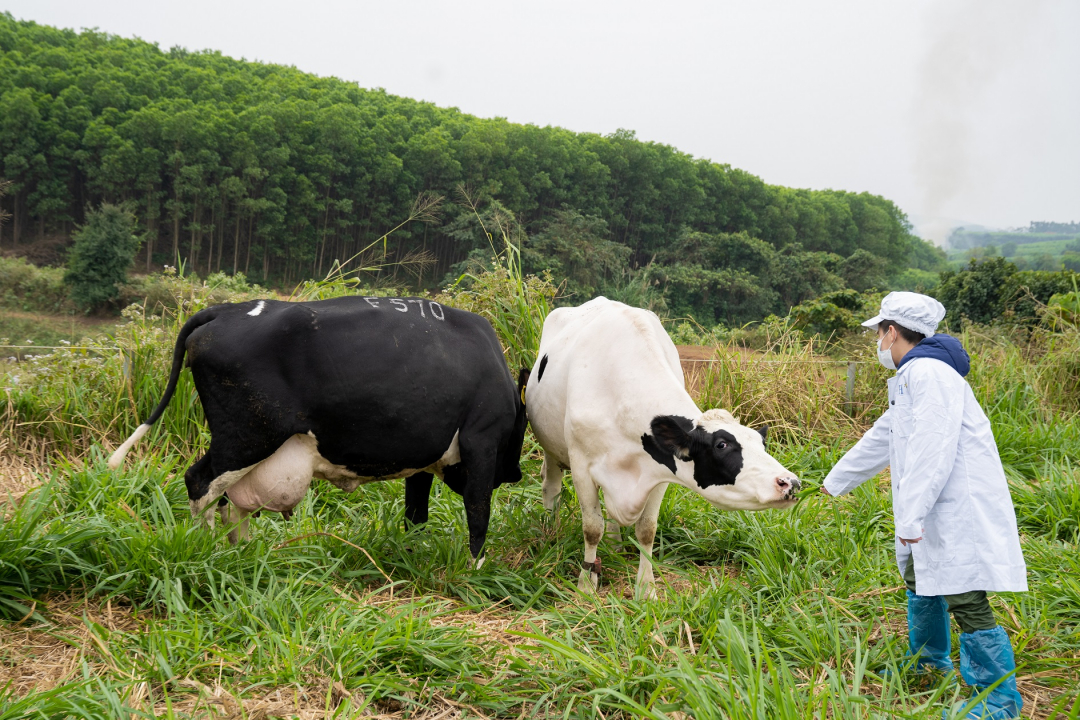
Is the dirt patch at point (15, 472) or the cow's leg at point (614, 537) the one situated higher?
the cow's leg at point (614, 537)

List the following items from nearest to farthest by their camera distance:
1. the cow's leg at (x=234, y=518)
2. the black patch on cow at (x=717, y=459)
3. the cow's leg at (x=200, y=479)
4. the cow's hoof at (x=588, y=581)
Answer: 1. the black patch on cow at (x=717, y=459)
2. the cow's leg at (x=200, y=479)
3. the cow's leg at (x=234, y=518)
4. the cow's hoof at (x=588, y=581)

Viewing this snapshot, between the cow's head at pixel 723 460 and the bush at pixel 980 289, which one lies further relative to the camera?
the bush at pixel 980 289

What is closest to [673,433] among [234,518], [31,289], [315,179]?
[234,518]

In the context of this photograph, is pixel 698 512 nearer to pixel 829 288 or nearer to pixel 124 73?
pixel 829 288

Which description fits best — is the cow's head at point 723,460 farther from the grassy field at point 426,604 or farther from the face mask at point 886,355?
the face mask at point 886,355

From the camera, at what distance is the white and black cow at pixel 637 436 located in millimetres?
3178

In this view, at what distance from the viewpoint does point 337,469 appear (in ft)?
11.6

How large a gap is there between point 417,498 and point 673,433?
5.65 feet

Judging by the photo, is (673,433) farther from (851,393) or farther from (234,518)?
(851,393)

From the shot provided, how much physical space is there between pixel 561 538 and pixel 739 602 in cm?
117

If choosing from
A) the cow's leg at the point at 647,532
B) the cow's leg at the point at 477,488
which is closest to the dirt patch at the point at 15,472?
the cow's leg at the point at 477,488

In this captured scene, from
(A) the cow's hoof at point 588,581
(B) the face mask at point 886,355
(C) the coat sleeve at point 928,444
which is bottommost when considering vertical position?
(A) the cow's hoof at point 588,581

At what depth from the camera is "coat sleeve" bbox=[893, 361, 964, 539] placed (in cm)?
261

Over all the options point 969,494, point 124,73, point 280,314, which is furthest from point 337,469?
point 124,73
